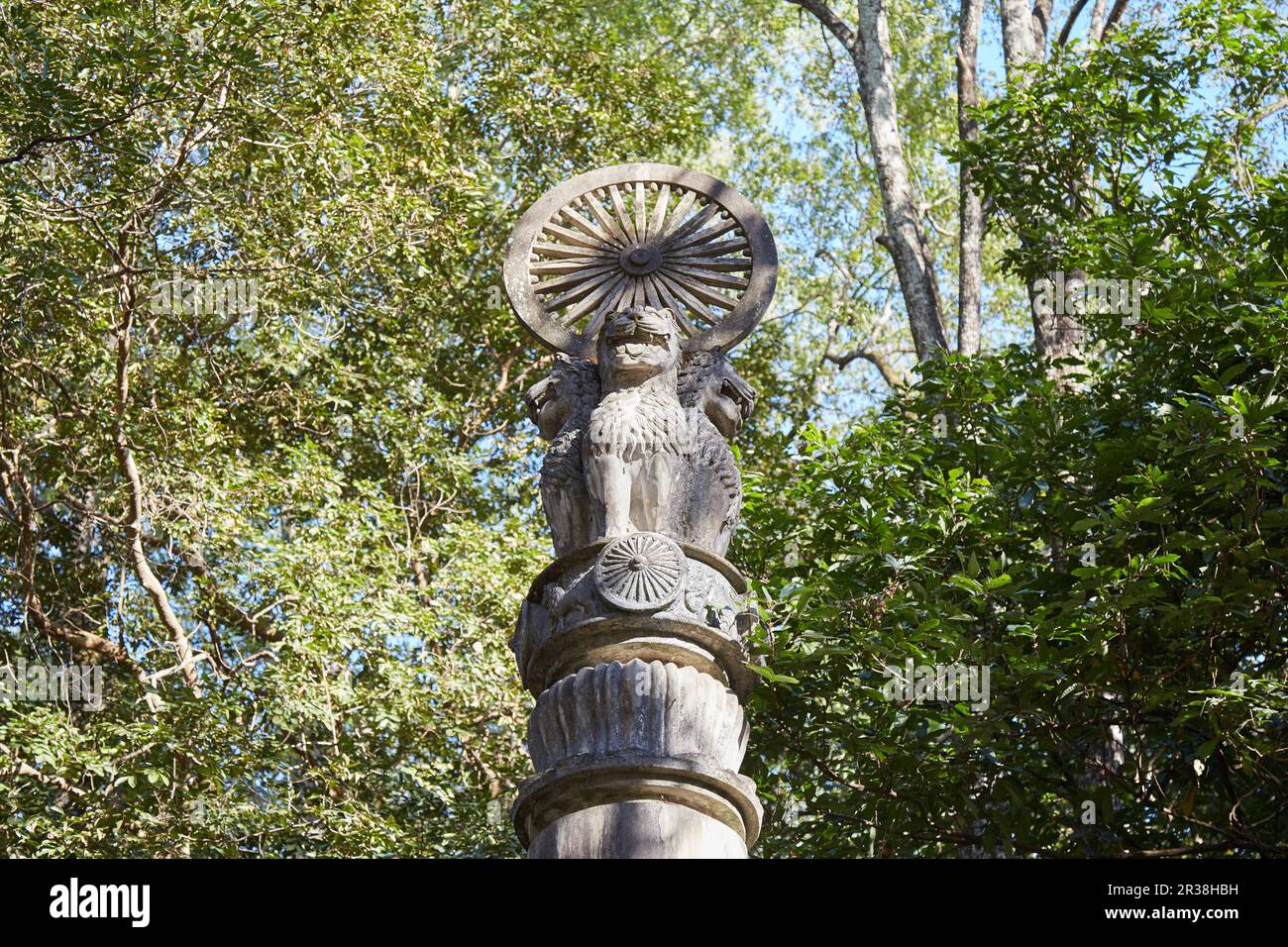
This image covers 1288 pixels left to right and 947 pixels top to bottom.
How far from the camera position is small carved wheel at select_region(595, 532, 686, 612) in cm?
557

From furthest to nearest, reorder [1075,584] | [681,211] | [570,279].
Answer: [1075,584], [681,211], [570,279]

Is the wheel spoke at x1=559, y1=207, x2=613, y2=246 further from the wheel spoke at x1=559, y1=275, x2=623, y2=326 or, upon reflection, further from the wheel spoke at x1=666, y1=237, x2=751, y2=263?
the wheel spoke at x1=666, y1=237, x2=751, y2=263

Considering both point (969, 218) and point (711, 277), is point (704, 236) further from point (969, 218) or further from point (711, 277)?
point (969, 218)

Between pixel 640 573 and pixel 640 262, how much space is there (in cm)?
178

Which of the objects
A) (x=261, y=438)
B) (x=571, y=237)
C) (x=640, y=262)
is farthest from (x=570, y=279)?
(x=261, y=438)

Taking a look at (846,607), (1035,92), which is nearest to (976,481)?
(846,607)

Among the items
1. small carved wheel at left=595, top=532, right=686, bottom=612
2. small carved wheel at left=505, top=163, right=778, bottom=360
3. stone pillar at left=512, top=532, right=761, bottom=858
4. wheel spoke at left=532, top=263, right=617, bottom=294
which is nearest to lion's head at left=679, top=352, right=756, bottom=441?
small carved wheel at left=505, top=163, right=778, bottom=360

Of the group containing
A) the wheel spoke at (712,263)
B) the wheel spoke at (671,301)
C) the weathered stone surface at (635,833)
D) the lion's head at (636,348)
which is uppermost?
the wheel spoke at (712,263)

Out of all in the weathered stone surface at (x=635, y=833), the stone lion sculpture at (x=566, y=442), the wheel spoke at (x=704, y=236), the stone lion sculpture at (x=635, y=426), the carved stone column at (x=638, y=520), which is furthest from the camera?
the wheel spoke at (x=704, y=236)

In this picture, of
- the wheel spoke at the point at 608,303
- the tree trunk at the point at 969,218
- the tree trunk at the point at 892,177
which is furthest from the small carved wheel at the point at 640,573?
the tree trunk at the point at 969,218

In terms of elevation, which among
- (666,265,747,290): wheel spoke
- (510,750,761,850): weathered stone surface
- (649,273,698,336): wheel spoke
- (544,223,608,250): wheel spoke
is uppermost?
(544,223,608,250): wheel spoke

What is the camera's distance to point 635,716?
5371mm

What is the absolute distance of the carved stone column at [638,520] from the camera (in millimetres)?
5281

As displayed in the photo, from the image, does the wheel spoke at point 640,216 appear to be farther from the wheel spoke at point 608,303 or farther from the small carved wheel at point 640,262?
the wheel spoke at point 608,303
